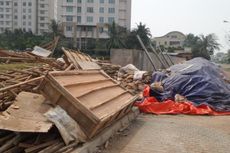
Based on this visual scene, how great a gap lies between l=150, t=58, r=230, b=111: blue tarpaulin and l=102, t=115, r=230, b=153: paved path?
203 centimetres

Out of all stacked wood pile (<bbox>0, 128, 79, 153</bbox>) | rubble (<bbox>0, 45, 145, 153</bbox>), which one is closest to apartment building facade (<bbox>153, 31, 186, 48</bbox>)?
rubble (<bbox>0, 45, 145, 153</bbox>)

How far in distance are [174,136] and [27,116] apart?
373 centimetres

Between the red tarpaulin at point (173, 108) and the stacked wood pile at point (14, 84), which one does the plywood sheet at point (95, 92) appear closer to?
the stacked wood pile at point (14, 84)

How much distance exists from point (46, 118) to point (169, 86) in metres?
8.83

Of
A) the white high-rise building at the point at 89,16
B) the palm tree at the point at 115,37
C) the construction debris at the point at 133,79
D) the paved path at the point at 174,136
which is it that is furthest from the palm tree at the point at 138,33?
the paved path at the point at 174,136

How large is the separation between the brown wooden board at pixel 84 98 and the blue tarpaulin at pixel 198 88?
503 cm

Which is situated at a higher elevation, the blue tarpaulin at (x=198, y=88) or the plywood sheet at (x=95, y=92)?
the plywood sheet at (x=95, y=92)

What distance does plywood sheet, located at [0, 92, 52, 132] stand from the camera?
6.17 m

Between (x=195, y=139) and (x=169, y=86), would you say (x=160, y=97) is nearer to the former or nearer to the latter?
(x=169, y=86)

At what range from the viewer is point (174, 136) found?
888 centimetres

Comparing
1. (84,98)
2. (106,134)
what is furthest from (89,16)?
(84,98)

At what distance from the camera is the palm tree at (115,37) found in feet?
250

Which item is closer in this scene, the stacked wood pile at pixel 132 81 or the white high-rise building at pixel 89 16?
the stacked wood pile at pixel 132 81

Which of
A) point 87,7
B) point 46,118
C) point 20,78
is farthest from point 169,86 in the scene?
point 87,7
